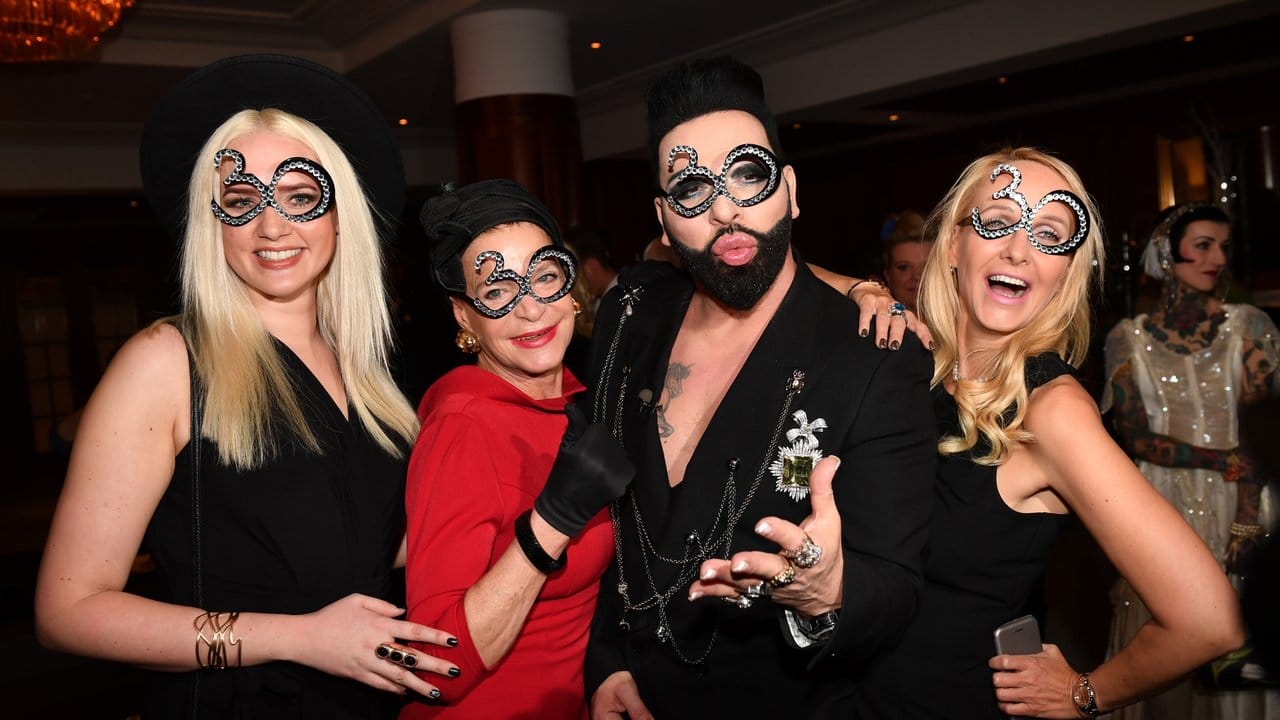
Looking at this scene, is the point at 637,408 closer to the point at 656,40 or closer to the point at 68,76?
the point at 656,40

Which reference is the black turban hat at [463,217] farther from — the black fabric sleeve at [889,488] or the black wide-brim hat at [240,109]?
the black fabric sleeve at [889,488]

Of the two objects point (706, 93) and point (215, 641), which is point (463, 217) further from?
point (215, 641)

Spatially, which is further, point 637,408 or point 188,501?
point 637,408

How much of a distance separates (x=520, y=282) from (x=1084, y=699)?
146cm

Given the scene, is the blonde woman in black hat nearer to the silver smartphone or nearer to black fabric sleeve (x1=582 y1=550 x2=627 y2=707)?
black fabric sleeve (x1=582 y1=550 x2=627 y2=707)

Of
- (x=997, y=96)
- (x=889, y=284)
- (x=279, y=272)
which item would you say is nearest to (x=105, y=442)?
(x=279, y=272)

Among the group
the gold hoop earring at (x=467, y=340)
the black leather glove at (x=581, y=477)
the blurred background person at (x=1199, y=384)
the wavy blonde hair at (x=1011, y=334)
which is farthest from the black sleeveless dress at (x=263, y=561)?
the blurred background person at (x=1199, y=384)

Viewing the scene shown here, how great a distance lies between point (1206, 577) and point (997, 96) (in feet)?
31.0

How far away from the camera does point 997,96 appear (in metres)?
10.2

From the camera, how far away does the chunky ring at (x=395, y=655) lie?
1710 mm

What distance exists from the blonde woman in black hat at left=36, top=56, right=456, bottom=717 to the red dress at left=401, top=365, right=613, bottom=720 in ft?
0.33

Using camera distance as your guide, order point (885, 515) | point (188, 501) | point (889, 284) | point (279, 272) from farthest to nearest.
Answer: point (889, 284), point (279, 272), point (188, 501), point (885, 515)

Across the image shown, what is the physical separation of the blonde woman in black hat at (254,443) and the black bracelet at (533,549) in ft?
0.75

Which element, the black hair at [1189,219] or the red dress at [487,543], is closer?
the red dress at [487,543]
